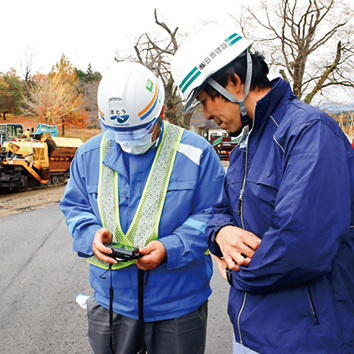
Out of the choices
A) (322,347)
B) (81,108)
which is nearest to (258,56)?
(322,347)

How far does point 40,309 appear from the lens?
141 inches

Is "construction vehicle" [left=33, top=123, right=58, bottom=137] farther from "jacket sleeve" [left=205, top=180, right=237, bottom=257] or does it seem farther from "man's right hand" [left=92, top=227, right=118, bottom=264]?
"jacket sleeve" [left=205, top=180, right=237, bottom=257]

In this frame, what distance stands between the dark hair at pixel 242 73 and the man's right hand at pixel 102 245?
0.94 metres

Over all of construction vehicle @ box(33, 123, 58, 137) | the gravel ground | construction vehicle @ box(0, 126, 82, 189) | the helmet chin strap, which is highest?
the helmet chin strap

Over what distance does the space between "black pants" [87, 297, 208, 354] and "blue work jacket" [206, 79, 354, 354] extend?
444mm

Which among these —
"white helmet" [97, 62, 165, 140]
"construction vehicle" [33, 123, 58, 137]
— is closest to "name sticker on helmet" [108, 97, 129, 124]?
"white helmet" [97, 62, 165, 140]

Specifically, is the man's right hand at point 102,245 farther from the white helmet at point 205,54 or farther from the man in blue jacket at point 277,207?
the white helmet at point 205,54

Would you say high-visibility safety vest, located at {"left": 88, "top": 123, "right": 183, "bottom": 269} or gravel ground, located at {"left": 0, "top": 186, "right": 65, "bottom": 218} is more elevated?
high-visibility safety vest, located at {"left": 88, "top": 123, "right": 183, "bottom": 269}

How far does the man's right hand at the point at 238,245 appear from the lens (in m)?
1.20

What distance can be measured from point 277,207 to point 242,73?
639 millimetres

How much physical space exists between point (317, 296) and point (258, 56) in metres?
1.06

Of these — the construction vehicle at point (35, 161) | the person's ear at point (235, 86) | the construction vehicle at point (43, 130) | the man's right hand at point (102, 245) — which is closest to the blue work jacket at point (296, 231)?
the person's ear at point (235, 86)

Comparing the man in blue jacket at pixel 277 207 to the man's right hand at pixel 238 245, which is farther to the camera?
the man's right hand at pixel 238 245

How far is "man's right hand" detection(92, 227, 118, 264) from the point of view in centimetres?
158
